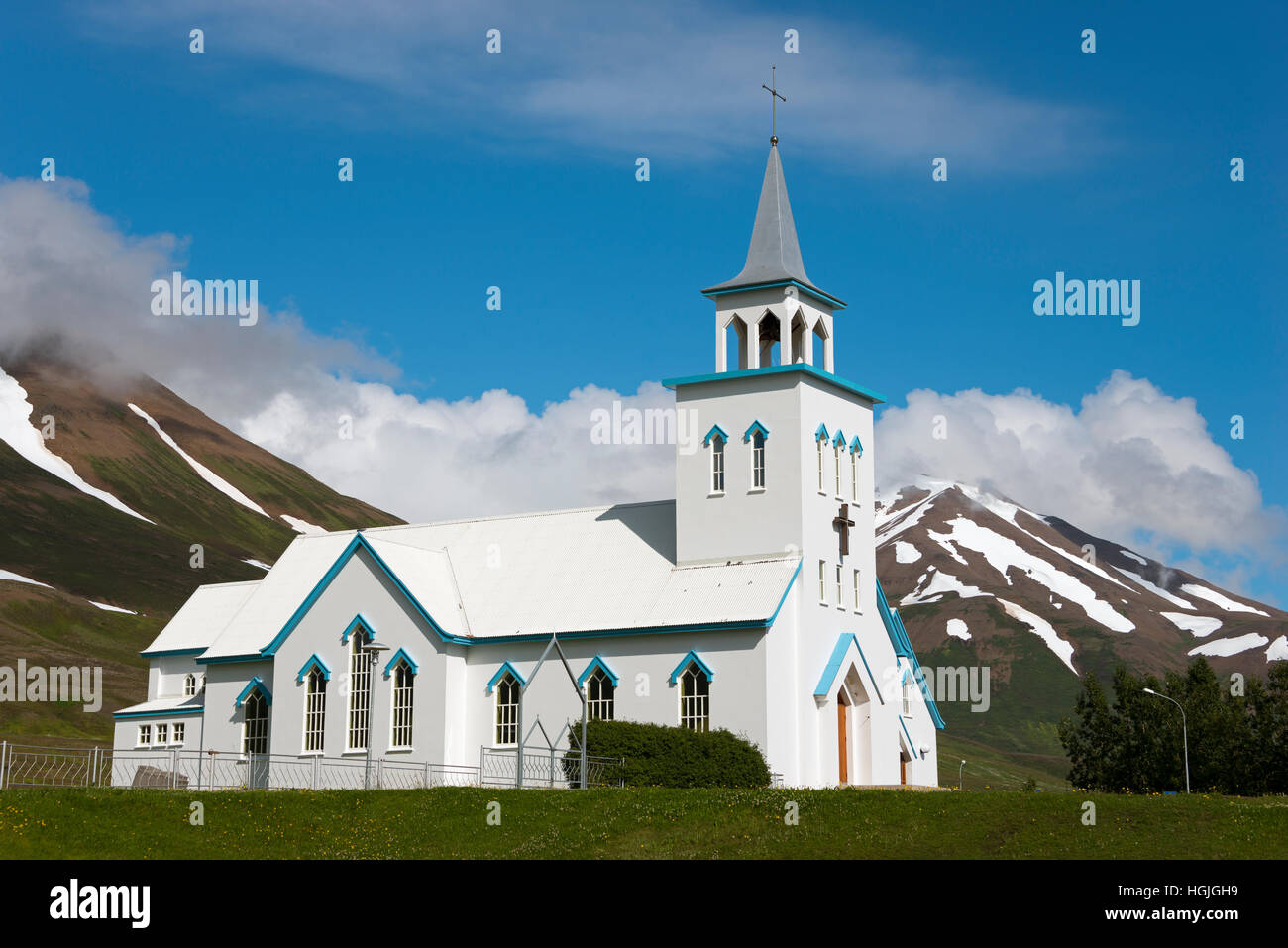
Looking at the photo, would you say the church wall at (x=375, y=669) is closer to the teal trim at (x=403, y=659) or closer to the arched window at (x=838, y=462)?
the teal trim at (x=403, y=659)

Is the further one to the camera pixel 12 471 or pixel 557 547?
pixel 12 471

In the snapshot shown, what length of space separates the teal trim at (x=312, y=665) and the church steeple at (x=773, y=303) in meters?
15.9

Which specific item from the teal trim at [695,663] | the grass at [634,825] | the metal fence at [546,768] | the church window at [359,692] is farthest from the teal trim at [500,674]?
the grass at [634,825]

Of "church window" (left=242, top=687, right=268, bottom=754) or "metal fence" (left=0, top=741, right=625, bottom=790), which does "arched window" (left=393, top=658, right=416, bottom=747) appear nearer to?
"metal fence" (left=0, top=741, right=625, bottom=790)

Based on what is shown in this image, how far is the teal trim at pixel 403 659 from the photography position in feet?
157

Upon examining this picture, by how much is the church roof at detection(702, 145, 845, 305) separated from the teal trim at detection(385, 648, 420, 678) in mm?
14920

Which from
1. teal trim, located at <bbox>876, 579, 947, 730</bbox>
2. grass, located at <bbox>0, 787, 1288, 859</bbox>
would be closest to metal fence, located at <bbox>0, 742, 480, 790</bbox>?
grass, located at <bbox>0, 787, 1288, 859</bbox>

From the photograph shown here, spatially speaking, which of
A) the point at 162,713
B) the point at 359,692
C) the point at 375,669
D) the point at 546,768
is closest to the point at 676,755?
the point at 546,768

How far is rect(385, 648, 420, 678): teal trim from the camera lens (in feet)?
157

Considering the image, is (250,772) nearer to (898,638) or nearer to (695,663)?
(695,663)
